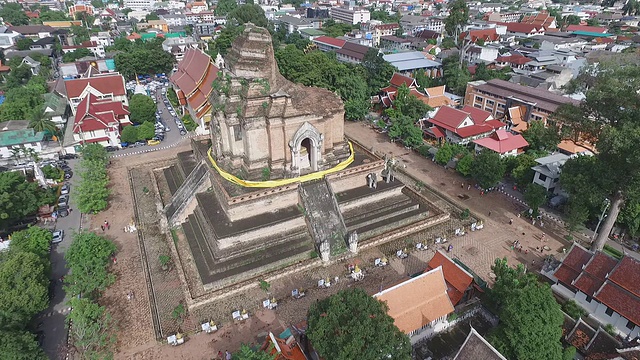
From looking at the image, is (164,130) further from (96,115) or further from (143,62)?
(143,62)

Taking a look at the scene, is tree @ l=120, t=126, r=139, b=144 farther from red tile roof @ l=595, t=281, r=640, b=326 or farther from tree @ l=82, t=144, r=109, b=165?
red tile roof @ l=595, t=281, r=640, b=326

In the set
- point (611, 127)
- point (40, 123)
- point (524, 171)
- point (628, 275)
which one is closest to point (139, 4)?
point (40, 123)

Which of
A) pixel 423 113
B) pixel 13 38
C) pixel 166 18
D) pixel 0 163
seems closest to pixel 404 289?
pixel 423 113

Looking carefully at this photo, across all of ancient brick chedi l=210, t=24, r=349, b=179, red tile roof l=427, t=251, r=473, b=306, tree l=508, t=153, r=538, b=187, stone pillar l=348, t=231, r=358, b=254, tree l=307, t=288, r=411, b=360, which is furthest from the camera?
tree l=508, t=153, r=538, b=187

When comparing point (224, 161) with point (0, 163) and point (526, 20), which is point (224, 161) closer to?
point (0, 163)

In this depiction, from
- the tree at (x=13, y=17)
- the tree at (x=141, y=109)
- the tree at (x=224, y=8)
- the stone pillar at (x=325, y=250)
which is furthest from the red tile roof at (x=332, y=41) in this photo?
the tree at (x=13, y=17)

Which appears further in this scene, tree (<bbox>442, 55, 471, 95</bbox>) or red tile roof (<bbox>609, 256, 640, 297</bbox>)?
tree (<bbox>442, 55, 471, 95</bbox>)

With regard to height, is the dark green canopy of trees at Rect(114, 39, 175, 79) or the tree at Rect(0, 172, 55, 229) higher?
the dark green canopy of trees at Rect(114, 39, 175, 79)

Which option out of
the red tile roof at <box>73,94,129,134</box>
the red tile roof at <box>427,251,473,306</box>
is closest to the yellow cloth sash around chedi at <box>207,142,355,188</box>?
the red tile roof at <box>427,251,473,306</box>

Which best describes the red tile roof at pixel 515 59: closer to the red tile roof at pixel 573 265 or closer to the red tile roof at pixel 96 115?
the red tile roof at pixel 573 265
